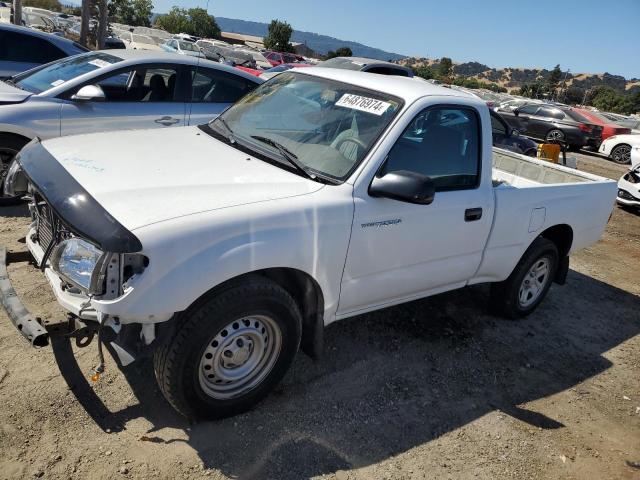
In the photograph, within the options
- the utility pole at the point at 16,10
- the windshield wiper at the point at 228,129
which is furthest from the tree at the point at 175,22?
the windshield wiper at the point at 228,129

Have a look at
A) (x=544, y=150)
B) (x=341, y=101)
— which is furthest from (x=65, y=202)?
(x=544, y=150)

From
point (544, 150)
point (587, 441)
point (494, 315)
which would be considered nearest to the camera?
point (587, 441)

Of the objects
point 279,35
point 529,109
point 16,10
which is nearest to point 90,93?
point 16,10

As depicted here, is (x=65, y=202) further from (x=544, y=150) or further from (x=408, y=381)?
(x=544, y=150)

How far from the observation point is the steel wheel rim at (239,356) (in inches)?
120

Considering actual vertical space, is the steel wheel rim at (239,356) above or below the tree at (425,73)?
below

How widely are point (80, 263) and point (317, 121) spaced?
1.74 meters

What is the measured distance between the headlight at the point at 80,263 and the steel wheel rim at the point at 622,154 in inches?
712

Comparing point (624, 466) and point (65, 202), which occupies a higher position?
point (65, 202)

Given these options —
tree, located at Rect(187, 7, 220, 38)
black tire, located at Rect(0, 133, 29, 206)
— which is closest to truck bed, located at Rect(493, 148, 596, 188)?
black tire, located at Rect(0, 133, 29, 206)

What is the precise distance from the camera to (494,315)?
522 cm

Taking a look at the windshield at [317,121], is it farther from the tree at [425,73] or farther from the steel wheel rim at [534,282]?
the tree at [425,73]

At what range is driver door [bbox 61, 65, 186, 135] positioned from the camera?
19.8 feet

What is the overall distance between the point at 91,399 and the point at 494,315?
139 inches
